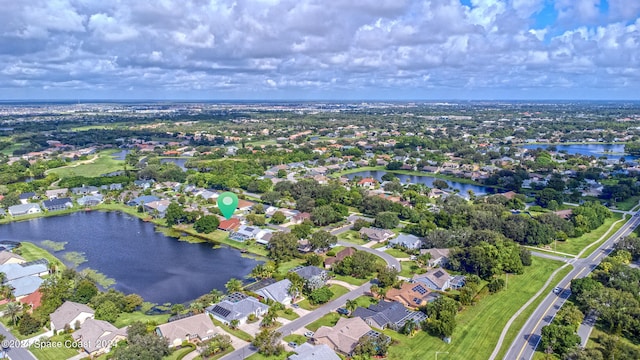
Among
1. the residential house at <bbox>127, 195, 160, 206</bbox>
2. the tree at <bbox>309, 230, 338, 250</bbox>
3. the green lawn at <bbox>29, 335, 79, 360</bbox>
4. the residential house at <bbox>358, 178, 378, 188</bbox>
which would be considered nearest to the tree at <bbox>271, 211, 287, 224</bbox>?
the tree at <bbox>309, 230, 338, 250</bbox>

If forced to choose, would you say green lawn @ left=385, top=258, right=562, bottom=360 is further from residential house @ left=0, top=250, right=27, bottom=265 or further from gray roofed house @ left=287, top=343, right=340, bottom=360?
residential house @ left=0, top=250, right=27, bottom=265

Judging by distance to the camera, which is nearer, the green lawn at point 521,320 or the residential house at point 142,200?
the green lawn at point 521,320

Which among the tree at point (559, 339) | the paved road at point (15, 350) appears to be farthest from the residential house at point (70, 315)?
the tree at point (559, 339)

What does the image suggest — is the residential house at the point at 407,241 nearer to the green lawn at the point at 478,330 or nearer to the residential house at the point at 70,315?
the green lawn at the point at 478,330

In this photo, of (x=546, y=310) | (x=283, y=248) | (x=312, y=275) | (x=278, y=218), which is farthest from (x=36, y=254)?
(x=546, y=310)

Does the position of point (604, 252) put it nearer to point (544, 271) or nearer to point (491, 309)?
point (544, 271)

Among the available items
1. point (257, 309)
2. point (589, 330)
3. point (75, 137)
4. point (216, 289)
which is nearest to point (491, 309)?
point (589, 330)
